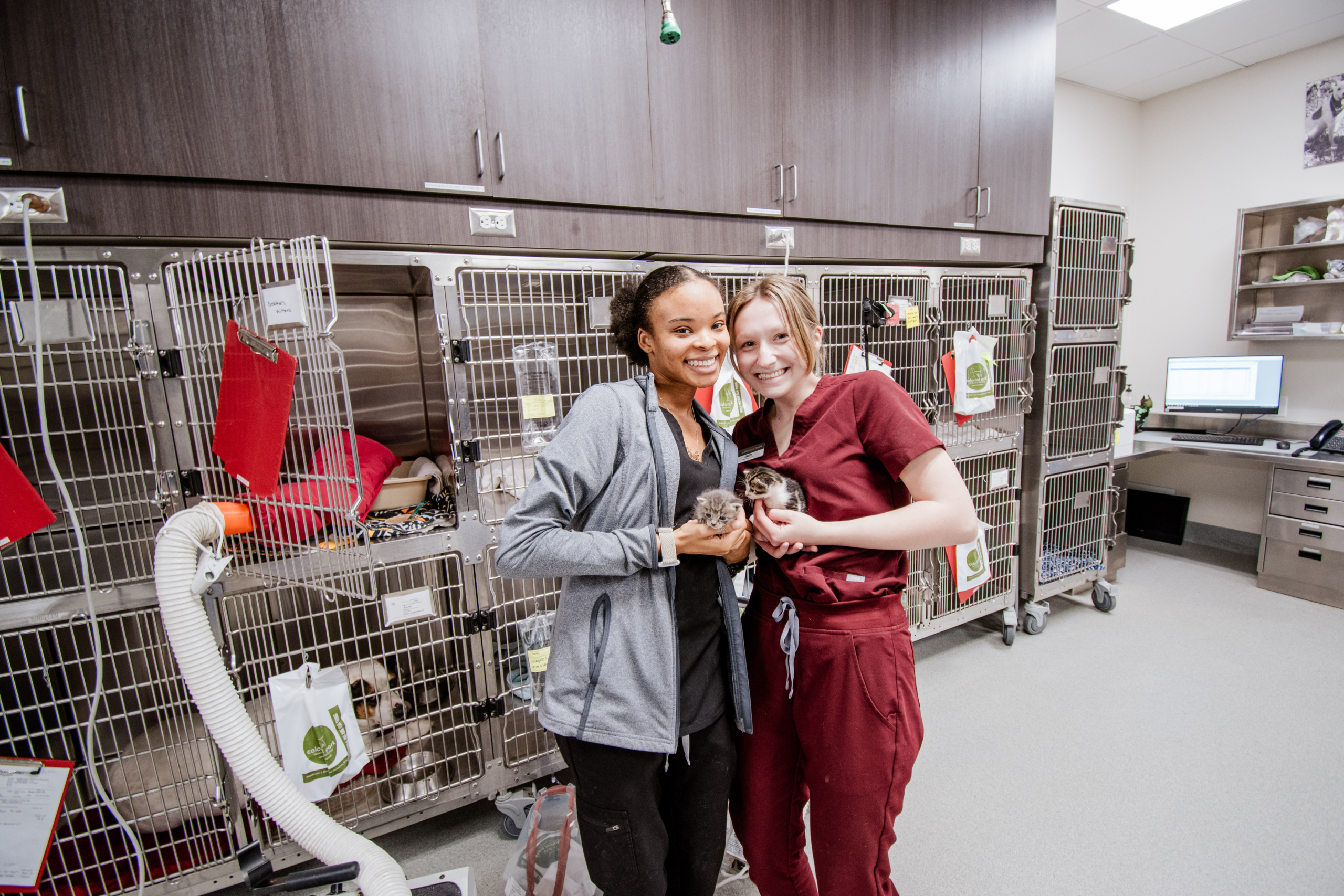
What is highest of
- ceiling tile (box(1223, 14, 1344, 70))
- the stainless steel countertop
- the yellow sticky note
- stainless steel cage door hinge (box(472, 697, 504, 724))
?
ceiling tile (box(1223, 14, 1344, 70))

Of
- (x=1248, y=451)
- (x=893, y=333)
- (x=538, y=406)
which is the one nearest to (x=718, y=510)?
(x=538, y=406)

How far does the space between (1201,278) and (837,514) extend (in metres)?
4.80

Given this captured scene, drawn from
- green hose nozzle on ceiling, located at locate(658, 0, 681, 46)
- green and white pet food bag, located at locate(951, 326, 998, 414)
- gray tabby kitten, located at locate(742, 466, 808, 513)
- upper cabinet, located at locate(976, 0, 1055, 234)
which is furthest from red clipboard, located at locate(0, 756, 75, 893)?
upper cabinet, located at locate(976, 0, 1055, 234)

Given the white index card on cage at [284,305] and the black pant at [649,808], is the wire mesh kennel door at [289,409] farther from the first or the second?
the black pant at [649,808]

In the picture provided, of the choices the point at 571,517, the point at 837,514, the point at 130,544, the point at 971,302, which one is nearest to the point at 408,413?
the point at 130,544

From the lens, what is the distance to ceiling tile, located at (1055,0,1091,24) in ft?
10.1

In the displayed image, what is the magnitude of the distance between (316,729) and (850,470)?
1.41 m

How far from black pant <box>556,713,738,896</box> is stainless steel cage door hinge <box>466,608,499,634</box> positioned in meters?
0.70

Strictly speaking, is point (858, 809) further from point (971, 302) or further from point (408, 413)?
point (971, 302)

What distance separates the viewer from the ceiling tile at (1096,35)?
3.28 metres

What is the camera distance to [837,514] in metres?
1.18

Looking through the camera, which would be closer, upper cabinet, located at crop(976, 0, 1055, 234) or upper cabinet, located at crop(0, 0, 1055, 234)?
upper cabinet, located at crop(0, 0, 1055, 234)

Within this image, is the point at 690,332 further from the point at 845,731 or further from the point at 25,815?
the point at 25,815

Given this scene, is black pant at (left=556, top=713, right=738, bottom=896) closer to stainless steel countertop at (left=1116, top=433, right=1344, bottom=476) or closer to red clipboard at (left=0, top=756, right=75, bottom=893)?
red clipboard at (left=0, top=756, right=75, bottom=893)
